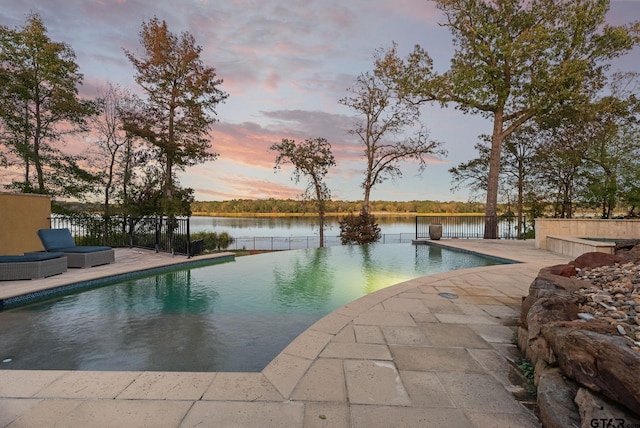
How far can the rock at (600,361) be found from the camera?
136 cm

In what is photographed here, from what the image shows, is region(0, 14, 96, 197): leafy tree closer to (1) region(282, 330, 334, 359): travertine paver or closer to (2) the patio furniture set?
(2) the patio furniture set

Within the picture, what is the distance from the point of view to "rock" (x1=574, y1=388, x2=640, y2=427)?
4.48ft

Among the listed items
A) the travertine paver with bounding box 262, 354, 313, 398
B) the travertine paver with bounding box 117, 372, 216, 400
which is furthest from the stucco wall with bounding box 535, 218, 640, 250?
the travertine paver with bounding box 117, 372, 216, 400

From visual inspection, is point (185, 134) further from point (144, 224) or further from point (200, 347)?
point (200, 347)

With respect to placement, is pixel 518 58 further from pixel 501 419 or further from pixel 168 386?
pixel 168 386

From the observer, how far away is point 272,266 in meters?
8.55

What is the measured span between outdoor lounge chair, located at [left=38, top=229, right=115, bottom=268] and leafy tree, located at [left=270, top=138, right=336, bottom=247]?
12217mm

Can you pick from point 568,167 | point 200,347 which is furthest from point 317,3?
point 568,167

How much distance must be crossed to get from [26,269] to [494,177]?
16.0m

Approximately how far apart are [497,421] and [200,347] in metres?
2.85

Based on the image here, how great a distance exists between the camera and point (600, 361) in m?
1.50

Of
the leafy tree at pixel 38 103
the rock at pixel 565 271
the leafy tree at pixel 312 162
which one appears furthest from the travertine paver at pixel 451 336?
the leafy tree at pixel 312 162

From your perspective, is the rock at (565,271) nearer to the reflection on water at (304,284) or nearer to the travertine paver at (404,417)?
the travertine paver at (404,417)

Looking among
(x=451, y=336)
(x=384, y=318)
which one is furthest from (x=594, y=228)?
(x=384, y=318)
